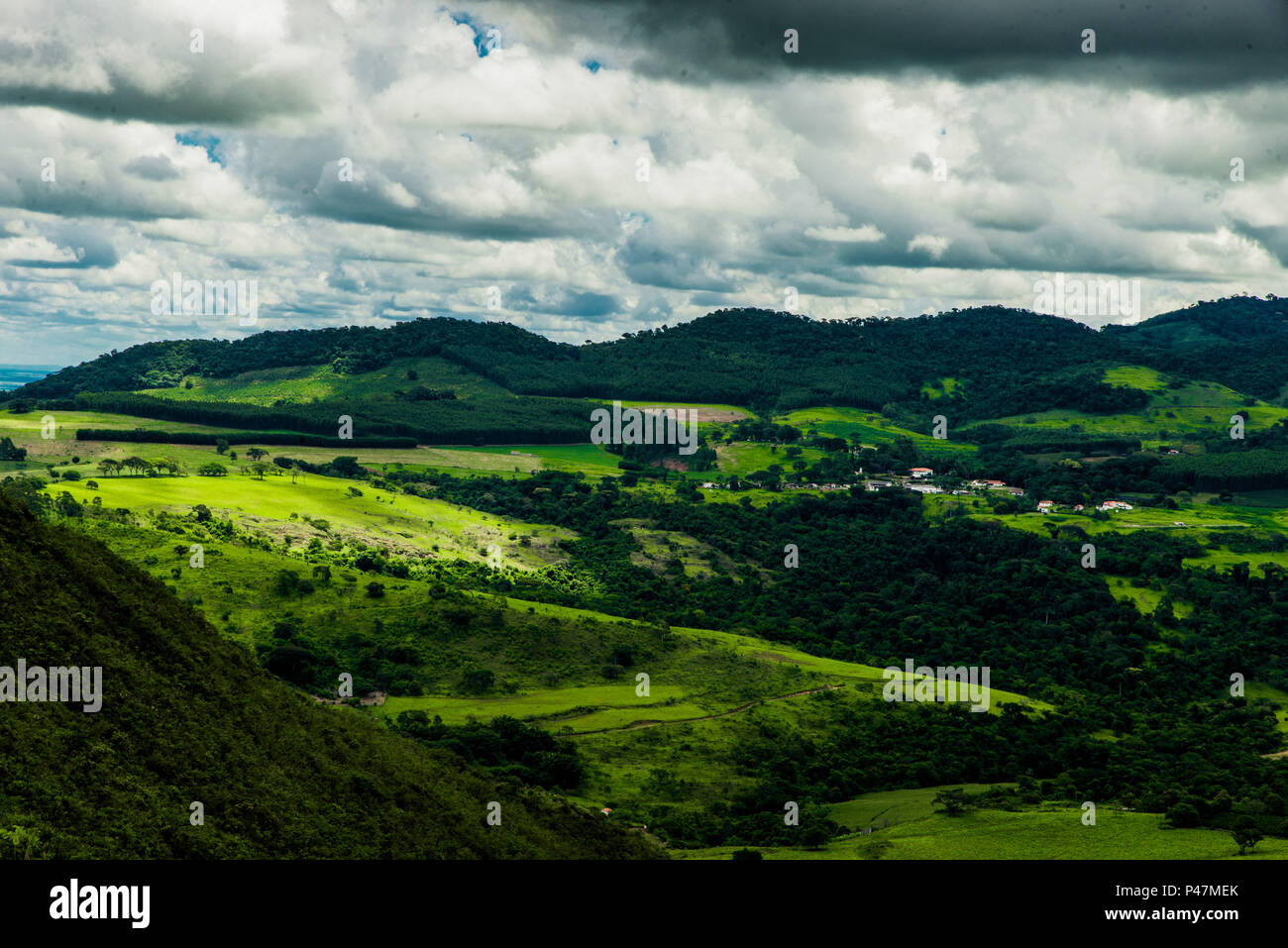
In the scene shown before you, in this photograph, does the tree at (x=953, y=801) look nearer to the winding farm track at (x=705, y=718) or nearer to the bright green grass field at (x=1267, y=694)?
the winding farm track at (x=705, y=718)

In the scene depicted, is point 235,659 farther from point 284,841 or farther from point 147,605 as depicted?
point 284,841

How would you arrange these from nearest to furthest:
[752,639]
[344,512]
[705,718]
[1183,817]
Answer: [1183,817], [705,718], [752,639], [344,512]

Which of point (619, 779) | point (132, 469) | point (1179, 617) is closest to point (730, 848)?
point (619, 779)

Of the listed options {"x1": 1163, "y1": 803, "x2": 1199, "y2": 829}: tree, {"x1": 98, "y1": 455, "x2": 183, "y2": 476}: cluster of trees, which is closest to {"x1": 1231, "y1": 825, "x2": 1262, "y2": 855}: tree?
{"x1": 1163, "y1": 803, "x2": 1199, "y2": 829}: tree

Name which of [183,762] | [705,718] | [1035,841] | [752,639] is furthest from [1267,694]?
[183,762]

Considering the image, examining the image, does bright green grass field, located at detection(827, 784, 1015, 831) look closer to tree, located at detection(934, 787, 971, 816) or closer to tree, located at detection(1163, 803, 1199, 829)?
tree, located at detection(934, 787, 971, 816)

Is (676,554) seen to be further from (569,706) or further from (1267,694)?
(1267,694)
